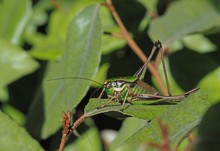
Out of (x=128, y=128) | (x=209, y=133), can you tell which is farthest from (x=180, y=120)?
(x=128, y=128)

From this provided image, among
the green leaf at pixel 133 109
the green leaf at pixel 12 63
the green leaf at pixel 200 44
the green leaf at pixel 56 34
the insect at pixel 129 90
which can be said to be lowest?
the green leaf at pixel 200 44

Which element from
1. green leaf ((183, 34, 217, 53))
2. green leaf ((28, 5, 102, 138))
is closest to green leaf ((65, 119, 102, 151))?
green leaf ((28, 5, 102, 138))

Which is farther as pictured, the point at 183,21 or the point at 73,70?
the point at 183,21

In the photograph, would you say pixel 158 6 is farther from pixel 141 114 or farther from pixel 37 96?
pixel 141 114

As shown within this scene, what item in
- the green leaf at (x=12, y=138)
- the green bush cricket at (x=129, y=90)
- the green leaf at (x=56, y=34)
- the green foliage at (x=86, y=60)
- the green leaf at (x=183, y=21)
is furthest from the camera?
the green leaf at (x=56, y=34)

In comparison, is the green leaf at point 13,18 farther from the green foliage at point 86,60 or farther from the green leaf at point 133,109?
the green leaf at point 133,109

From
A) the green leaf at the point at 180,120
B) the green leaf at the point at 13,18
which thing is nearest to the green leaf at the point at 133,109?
the green leaf at the point at 180,120

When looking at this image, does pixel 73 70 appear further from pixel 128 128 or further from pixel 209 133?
pixel 209 133

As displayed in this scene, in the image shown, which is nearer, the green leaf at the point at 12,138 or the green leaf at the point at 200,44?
the green leaf at the point at 12,138
